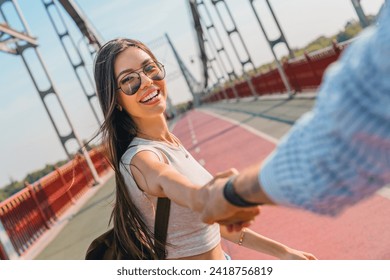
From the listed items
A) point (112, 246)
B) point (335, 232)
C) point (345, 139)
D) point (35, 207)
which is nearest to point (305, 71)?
point (35, 207)

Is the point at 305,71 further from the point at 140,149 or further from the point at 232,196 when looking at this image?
the point at 232,196

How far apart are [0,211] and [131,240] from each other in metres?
7.42

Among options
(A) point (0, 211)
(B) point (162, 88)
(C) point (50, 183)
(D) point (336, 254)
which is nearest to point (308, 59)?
(C) point (50, 183)

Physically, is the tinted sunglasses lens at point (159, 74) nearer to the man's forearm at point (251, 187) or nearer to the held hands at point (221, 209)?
the held hands at point (221, 209)

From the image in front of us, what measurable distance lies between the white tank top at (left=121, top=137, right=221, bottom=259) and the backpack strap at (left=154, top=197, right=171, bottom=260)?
1cm

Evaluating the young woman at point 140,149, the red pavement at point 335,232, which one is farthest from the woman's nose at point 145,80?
the red pavement at point 335,232

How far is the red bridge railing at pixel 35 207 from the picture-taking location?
8.45m

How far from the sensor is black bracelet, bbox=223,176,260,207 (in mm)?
877

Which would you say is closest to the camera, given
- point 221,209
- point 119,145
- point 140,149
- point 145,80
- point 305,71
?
point 221,209

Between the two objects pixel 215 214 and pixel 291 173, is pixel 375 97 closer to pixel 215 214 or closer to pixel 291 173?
pixel 291 173

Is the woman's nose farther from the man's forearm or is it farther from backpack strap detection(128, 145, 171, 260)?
the man's forearm

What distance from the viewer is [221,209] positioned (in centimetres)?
96

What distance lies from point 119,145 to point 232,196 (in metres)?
0.89

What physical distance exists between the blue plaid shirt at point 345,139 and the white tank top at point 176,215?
2.53ft
